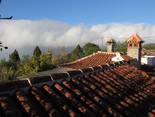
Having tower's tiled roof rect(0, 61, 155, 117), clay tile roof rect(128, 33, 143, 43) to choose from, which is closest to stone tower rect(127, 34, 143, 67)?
clay tile roof rect(128, 33, 143, 43)

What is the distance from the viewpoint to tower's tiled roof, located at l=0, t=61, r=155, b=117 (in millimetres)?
5352

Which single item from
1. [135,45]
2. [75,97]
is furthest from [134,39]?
[75,97]

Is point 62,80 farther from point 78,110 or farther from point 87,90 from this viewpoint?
point 78,110

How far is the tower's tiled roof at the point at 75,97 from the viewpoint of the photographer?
535cm

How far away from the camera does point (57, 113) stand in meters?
5.39

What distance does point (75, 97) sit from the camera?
6.71m

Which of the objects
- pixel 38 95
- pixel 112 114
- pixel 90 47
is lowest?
pixel 90 47

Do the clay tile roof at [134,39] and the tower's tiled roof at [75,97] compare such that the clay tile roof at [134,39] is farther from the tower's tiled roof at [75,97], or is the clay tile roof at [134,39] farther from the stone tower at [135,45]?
the tower's tiled roof at [75,97]

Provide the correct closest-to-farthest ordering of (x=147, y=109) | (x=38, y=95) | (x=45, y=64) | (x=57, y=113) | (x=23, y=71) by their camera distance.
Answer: (x=57, y=113)
(x=38, y=95)
(x=147, y=109)
(x=23, y=71)
(x=45, y=64)

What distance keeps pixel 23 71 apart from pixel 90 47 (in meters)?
45.3

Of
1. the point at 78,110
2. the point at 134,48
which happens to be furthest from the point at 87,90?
the point at 134,48

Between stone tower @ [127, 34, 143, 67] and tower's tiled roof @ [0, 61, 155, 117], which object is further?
stone tower @ [127, 34, 143, 67]

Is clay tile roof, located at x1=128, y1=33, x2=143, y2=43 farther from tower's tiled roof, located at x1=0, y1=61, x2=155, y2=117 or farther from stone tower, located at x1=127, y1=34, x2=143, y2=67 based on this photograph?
tower's tiled roof, located at x1=0, y1=61, x2=155, y2=117

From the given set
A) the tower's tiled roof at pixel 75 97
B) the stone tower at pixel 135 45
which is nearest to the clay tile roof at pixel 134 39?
the stone tower at pixel 135 45
